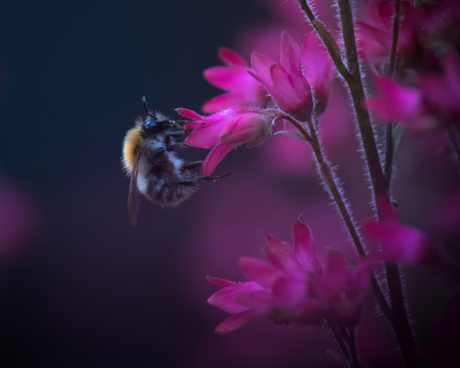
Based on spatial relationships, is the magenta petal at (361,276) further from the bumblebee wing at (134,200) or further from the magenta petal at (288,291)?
the bumblebee wing at (134,200)

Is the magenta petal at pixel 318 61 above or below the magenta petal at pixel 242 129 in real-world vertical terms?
above

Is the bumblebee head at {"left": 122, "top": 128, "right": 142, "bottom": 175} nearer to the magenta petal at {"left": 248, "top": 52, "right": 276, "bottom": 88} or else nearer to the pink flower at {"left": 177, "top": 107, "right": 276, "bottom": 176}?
the pink flower at {"left": 177, "top": 107, "right": 276, "bottom": 176}

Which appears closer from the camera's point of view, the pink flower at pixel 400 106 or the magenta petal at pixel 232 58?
the pink flower at pixel 400 106

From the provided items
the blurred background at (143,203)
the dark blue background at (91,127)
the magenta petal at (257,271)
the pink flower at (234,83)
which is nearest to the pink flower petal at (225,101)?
the pink flower at (234,83)

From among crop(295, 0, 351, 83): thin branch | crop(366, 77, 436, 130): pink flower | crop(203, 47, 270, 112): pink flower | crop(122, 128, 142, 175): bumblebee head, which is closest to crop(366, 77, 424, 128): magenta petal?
crop(366, 77, 436, 130): pink flower

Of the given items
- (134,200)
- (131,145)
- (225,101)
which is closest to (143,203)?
(131,145)

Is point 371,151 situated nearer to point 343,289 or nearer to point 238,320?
point 343,289
